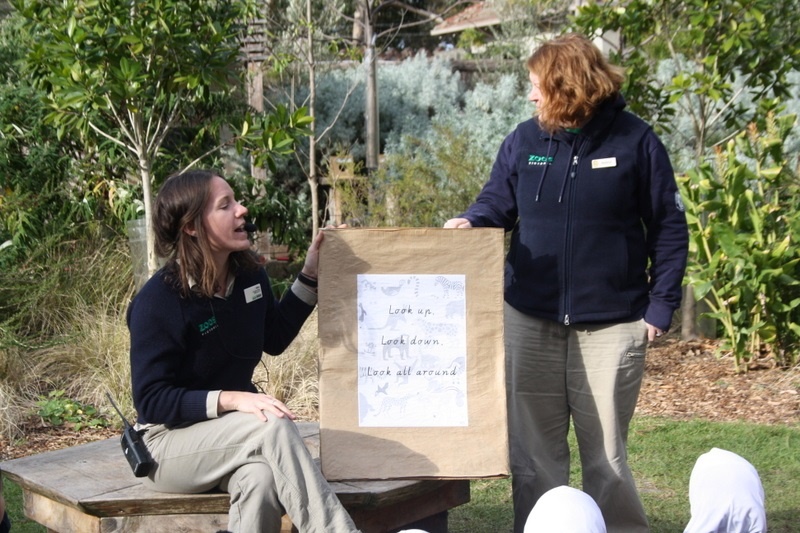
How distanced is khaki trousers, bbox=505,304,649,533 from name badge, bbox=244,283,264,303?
0.98 metres

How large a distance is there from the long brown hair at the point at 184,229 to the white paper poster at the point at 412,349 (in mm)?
541

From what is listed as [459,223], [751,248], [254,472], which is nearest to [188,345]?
[254,472]

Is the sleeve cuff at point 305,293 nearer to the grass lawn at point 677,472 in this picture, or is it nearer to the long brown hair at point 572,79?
the long brown hair at point 572,79

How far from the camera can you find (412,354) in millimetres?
3389

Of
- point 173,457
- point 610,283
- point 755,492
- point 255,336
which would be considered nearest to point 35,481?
point 173,457

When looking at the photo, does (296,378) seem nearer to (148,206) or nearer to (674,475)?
(148,206)

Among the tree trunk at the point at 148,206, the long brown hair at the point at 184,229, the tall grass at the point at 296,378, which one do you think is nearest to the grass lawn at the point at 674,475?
the tall grass at the point at 296,378

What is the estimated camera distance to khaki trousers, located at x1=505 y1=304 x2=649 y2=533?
354 cm

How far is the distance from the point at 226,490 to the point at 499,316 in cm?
112

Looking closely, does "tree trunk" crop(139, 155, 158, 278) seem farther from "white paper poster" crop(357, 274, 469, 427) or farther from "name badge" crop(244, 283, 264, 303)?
"white paper poster" crop(357, 274, 469, 427)

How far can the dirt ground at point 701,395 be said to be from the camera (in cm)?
Result: 588

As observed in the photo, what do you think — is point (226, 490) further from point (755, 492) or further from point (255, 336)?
point (755, 492)

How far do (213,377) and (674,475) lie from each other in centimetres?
297

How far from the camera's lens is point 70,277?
7.39 metres
